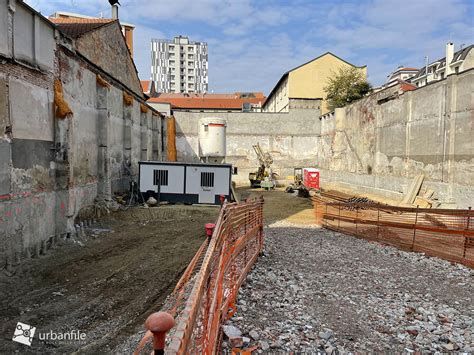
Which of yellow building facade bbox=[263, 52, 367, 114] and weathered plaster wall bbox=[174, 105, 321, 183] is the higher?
yellow building facade bbox=[263, 52, 367, 114]

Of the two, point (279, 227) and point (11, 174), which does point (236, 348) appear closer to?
point (11, 174)

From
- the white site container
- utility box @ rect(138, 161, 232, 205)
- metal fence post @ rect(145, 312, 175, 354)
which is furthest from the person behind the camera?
the white site container

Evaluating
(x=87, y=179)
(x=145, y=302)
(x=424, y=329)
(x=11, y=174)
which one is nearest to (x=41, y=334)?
(x=145, y=302)

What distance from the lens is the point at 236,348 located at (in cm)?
394

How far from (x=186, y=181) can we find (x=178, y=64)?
10842cm

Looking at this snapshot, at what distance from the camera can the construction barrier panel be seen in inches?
83.2

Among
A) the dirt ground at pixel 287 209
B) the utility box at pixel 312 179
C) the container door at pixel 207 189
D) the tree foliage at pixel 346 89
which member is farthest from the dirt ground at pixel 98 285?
the tree foliage at pixel 346 89

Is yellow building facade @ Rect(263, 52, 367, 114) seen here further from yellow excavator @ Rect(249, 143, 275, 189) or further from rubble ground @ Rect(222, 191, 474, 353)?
rubble ground @ Rect(222, 191, 474, 353)

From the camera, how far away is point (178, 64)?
115125 millimetres

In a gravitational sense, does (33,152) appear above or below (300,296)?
above

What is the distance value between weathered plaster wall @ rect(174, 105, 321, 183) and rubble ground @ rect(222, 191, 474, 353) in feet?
76.4

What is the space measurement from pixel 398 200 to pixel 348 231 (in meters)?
7.06

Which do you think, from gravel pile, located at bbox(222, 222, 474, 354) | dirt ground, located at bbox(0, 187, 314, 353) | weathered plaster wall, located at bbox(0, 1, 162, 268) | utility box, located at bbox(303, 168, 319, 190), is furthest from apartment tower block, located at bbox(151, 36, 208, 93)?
gravel pile, located at bbox(222, 222, 474, 354)

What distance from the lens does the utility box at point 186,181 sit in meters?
15.7
